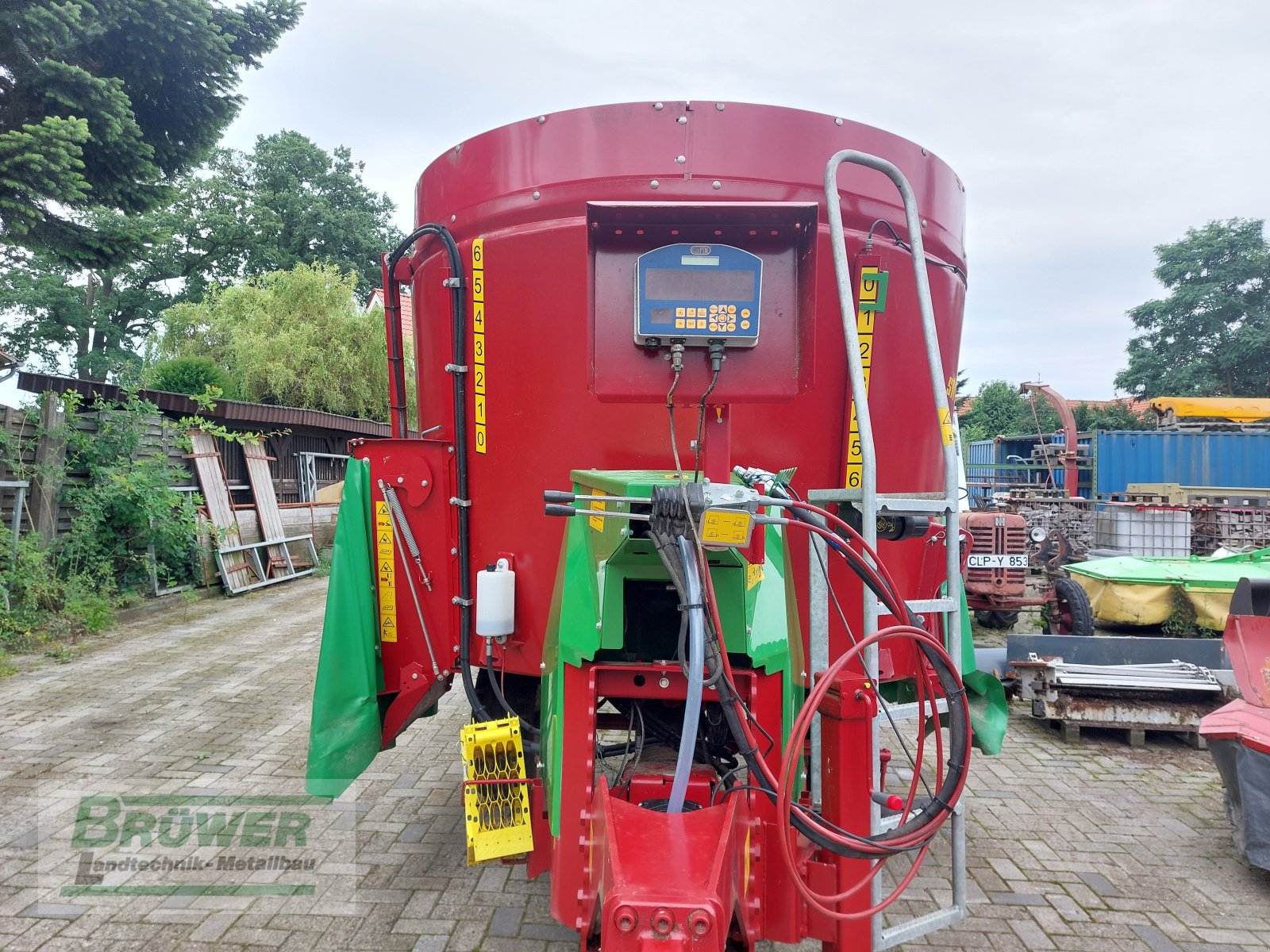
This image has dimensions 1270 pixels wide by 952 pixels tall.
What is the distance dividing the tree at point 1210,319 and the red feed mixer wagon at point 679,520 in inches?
1235

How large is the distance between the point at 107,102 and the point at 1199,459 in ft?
57.4

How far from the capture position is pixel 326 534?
13781mm

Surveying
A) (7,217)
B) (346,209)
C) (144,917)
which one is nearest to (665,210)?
(144,917)

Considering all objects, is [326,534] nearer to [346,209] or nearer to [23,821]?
[23,821]

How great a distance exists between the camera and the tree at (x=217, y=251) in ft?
84.7

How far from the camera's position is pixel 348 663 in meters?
3.20

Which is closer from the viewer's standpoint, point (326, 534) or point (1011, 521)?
point (1011, 521)

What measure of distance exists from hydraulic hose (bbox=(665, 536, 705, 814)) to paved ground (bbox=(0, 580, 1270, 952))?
1.53 m

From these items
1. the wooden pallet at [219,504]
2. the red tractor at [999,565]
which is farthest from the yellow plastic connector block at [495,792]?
the wooden pallet at [219,504]

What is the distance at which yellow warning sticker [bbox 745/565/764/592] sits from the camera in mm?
2172

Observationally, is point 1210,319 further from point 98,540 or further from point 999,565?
point 98,540

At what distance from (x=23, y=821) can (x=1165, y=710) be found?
6479mm

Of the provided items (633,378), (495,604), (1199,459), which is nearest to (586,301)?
(633,378)

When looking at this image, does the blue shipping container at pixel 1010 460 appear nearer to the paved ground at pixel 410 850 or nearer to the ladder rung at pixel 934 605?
the paved ground at pixel 410 850
